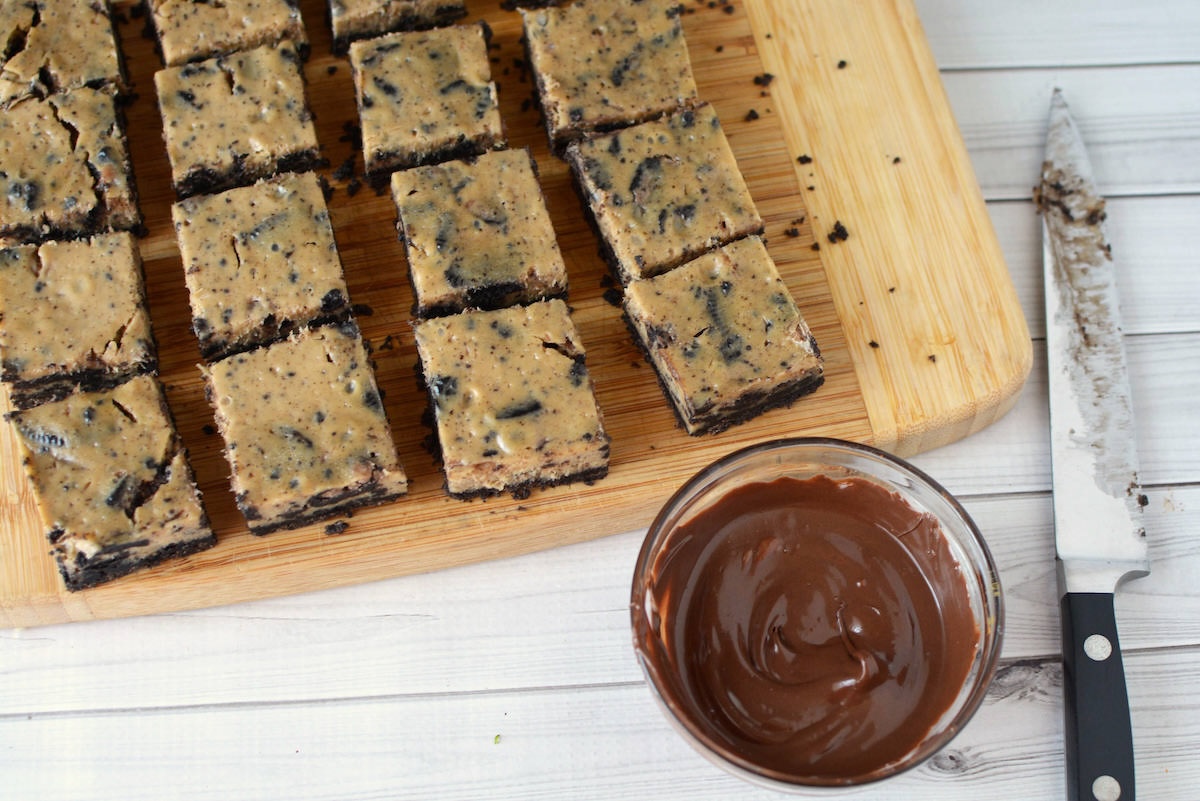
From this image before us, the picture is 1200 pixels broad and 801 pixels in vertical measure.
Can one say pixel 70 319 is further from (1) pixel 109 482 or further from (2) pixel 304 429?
(2) pixel 304 429

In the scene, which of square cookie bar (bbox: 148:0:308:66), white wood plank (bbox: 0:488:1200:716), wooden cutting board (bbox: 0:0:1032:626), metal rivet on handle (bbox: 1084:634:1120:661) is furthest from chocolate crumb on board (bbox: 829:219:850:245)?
square cookie bar (bbox: 148:0:308:66)

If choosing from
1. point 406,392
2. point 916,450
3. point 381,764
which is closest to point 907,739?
point 916,450

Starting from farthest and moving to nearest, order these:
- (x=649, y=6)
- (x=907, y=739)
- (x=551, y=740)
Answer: (x=649, y=6) → (x=551, y=740) → (x=907, y=739)

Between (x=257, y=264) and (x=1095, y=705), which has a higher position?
(x=257, y=264)

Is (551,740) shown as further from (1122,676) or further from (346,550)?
(1122,676)

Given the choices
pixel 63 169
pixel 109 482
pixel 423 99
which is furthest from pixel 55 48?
pixel 109 482

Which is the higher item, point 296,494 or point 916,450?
point 296,494

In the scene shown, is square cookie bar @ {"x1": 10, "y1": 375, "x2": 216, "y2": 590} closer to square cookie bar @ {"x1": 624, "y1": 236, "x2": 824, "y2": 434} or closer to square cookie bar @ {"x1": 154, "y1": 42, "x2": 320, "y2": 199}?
square cookie bar @ {"x1": 154, "y1": 42, "x2": 320, "y2": 199}
